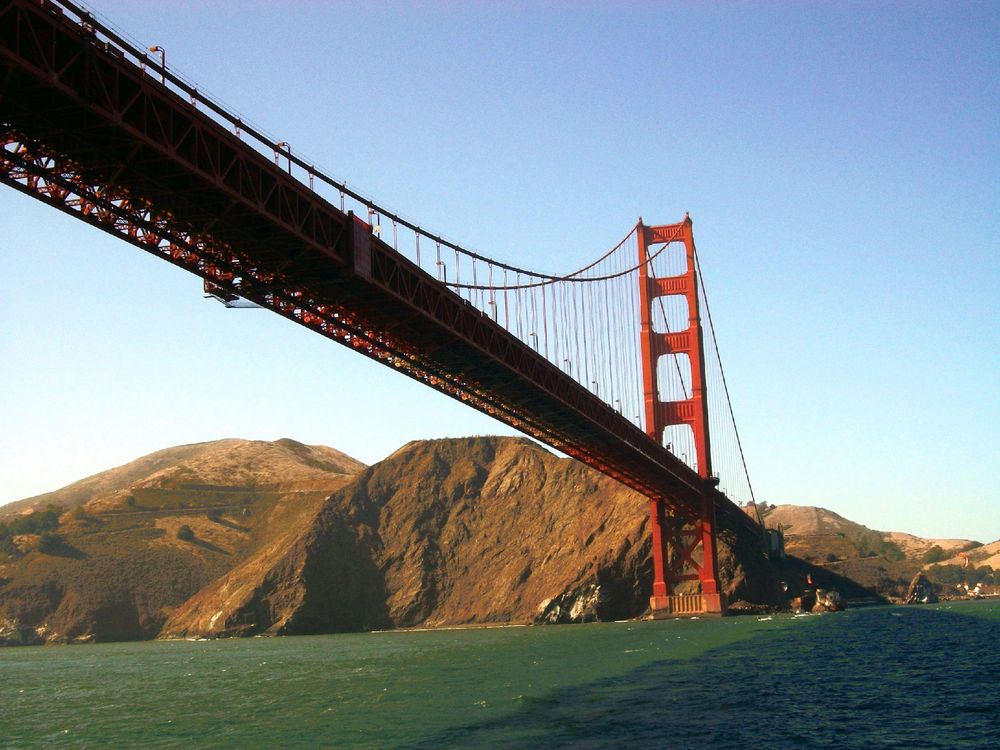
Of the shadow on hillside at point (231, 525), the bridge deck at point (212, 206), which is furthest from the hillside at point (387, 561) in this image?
the bridge deck at point (212, 206)

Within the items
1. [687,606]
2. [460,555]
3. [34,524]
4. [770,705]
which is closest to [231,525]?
[34,524]

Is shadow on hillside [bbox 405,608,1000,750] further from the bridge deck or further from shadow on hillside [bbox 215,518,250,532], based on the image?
shadow on hillside [bbox 215,518,250,532]

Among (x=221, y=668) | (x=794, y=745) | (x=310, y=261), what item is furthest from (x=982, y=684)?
(x=221, y=668)

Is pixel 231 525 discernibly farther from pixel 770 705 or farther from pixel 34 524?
pixel 770 705

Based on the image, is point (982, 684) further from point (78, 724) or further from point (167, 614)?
point (167, 614)

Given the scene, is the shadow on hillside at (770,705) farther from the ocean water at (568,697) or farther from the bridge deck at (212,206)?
the bridge deck at (212,206)
